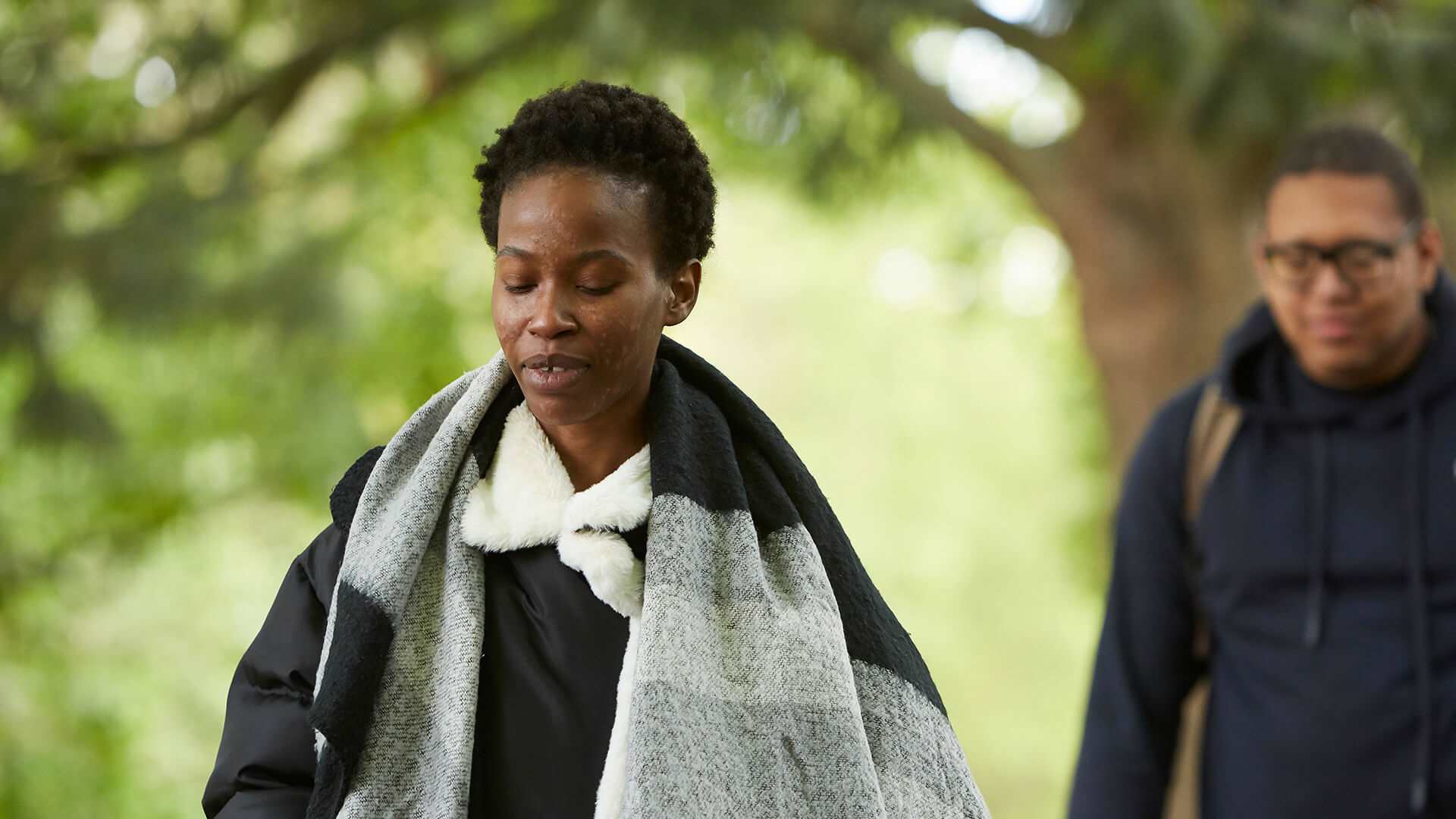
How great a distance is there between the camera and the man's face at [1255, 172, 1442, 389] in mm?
2973

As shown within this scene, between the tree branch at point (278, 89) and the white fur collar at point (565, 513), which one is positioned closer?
the white fur collar at point (565, 513)

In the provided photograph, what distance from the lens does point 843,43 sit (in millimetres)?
6320

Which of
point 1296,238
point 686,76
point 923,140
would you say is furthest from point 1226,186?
point 1296,238

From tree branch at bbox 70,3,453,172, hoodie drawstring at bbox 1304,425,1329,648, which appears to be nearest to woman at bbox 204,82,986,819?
hoodie drawstring at bbox 1304,425,1329,648

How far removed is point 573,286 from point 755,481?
0.30 m

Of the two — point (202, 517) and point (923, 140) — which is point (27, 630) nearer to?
point (202, 517)

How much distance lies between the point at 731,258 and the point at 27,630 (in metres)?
9.82

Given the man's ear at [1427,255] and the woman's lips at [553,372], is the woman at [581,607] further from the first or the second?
the man's ear at [1427,255]

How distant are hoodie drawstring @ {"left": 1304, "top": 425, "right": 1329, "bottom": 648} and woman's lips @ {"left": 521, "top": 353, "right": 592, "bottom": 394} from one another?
1.80 meters

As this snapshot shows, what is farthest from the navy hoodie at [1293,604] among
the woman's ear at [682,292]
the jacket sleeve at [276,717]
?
the jacket sleeve at [276,717]

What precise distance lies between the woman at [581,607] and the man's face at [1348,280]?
1.59 m

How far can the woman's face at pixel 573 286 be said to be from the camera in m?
1.60

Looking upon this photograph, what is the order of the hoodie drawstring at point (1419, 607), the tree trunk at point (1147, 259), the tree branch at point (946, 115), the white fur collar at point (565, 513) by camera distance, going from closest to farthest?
the white fur collar at point (565, 513) → the hoodie drawstring at point (1419, 607) → the tree trunk at point (1147, 259) → the tree branch at point (946, 115)

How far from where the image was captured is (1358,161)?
313cm
